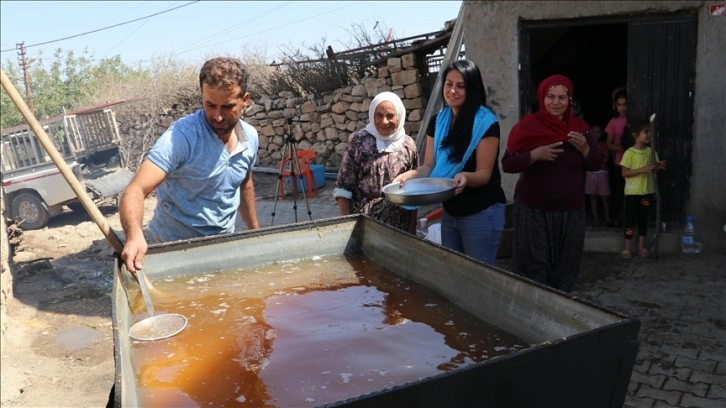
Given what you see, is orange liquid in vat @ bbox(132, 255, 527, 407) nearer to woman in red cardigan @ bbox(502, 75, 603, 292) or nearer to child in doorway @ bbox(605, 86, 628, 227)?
woman in red cardigan @ bbox(502, 75, 603, 292)

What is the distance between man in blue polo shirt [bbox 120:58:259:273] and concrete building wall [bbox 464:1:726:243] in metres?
3.58

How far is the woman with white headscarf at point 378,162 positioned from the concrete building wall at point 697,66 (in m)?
2.69

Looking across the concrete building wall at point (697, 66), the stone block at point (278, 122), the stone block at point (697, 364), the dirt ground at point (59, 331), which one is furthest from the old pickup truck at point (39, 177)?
the stone block at point (697, 364)

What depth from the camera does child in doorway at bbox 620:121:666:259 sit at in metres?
5.21

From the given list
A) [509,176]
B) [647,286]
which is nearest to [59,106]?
[509,176]

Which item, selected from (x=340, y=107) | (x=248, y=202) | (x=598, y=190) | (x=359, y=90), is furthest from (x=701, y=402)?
(x=340, y=107)

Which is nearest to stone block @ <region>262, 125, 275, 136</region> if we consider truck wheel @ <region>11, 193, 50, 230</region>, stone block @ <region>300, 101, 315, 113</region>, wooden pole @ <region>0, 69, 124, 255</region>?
stone block @ <region>300, 101, 315, 113</region>

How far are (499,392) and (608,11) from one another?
496cm

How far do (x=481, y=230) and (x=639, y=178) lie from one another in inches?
114

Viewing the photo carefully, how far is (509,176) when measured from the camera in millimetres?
5934

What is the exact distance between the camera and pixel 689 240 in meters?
5.30

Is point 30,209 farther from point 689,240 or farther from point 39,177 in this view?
point 689,240

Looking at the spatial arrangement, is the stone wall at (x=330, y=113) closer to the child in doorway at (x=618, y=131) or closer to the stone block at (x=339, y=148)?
the stone block at (x=339, y=148)

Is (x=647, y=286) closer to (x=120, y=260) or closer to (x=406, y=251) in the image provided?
(x=406, y=251)
